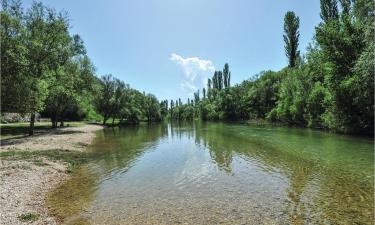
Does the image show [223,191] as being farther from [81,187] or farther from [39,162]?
[39,162]

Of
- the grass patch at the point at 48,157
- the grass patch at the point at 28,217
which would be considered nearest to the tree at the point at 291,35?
the grass patch at the point at 48,157

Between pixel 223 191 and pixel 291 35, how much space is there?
69.2 meters

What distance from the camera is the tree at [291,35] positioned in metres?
72.4

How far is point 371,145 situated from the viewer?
2598cm

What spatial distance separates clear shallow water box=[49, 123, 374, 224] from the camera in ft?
32.8

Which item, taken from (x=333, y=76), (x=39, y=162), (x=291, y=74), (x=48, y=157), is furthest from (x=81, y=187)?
(x=291, y=74)

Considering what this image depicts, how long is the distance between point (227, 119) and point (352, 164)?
98.9 metres

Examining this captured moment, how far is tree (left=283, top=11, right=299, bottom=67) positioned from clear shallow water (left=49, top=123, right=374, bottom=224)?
5703 centimetres

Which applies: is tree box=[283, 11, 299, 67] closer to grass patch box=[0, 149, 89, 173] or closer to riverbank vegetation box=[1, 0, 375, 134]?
riverbank vegetation box=[1, 0, 375, 134]

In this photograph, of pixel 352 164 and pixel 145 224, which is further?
pixel 352 164

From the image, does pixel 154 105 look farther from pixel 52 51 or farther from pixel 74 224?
pixel 74 224

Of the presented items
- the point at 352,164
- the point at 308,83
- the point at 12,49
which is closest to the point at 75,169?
the point at 12,49

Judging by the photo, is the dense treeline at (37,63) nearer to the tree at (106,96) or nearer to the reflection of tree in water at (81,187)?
the reflection of tree in water at (81,187)

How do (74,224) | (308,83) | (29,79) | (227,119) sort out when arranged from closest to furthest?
(74,224) → (29,79) → (308,83) → (227,119)
